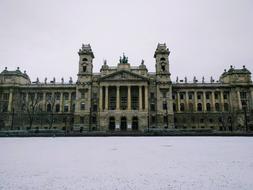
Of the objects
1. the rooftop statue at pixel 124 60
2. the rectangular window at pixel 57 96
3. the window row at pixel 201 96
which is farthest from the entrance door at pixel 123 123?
the rectangular window at pixel 57 96

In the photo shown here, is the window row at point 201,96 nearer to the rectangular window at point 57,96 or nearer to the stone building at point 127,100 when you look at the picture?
the stone building at point 127,100

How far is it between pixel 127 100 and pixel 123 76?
7.60m

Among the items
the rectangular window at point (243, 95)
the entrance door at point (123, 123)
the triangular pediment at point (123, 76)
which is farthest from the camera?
the rectangular window at point (243, 95)

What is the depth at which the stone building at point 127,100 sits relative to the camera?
64.2m

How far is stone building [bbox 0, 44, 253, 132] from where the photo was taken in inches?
2527

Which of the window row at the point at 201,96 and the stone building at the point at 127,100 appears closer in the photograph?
the stone building at the point at 127,100

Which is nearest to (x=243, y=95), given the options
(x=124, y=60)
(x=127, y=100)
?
(x=127, y=100)

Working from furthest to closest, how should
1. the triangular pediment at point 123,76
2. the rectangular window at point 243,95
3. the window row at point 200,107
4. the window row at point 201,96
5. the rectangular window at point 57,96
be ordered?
the rectangular window at point 57,96, the window row at point 201,96, the window row at point 200,107, the rectangular window at point 243,95, the triangular pediment at point 123,76

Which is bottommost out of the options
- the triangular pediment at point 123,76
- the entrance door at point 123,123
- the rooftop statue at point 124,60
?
the entrance door at point 123,123

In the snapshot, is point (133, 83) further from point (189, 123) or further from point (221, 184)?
point (221, 184)

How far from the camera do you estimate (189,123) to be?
225 ft

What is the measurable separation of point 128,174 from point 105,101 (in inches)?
2230

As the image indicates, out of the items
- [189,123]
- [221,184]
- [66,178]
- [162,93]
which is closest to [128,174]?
[66,178]

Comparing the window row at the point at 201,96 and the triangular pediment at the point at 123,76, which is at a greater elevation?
the triangular pediment at the point at 123,76
